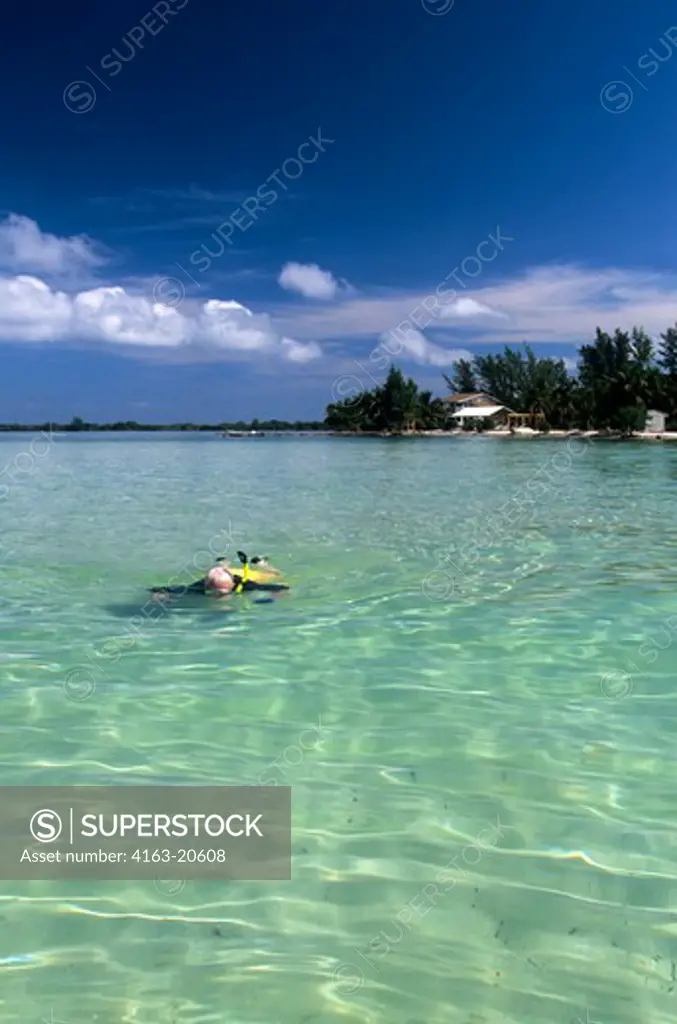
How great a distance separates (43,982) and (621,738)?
398 cm

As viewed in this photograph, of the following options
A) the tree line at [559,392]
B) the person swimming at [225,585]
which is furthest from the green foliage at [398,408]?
the person swimming at [225,585]

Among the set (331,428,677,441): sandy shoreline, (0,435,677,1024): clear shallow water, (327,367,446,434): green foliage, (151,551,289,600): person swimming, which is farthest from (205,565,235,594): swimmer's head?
(327,367,446,434): green foliage

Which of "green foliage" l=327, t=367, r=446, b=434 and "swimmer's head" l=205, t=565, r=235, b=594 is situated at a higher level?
"green foliage" l=327, t=367, r=446, b=434

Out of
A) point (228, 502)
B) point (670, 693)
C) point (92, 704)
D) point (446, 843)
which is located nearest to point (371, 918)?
point (446, 843)

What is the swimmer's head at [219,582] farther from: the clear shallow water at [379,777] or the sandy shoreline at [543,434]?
the sandy shoreline at [543,434]

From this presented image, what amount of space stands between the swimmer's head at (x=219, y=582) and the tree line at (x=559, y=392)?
87688 millimetres

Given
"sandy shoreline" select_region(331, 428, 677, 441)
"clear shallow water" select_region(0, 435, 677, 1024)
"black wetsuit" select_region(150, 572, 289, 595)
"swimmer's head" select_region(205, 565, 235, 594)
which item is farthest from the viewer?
"sandy shoreline" select_region(331, 428, 677, 441)

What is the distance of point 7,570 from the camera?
41.4ft

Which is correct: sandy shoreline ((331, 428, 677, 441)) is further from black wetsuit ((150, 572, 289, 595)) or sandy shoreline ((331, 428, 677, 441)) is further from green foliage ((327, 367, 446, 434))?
black wetsuit ((150, 572, 289, 595))

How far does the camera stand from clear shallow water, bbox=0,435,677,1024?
3318 millimetres

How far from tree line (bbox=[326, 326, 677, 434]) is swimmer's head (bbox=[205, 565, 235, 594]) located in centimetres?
8769

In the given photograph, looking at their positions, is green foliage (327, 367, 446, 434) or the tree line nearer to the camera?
the tree line

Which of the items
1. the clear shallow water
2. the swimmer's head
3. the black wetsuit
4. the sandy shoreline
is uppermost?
the sandy shoreline

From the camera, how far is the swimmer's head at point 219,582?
33.6 ft
